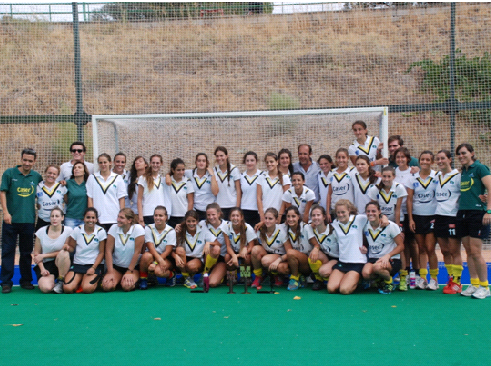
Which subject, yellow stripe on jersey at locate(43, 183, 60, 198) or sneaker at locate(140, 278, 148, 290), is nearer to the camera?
sneaker at locate(140, 278, 148, 290)

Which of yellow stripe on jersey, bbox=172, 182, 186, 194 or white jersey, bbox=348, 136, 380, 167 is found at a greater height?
white jersey, bbox=348, 136, 380, 167

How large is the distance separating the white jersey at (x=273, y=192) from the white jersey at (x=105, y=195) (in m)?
1.59

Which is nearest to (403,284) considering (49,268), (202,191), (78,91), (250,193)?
(250,193)

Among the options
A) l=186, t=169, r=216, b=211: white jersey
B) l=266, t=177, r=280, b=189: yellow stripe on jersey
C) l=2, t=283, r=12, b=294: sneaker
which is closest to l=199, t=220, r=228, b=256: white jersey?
l=186, t=169, r=216, b=211: white jersey

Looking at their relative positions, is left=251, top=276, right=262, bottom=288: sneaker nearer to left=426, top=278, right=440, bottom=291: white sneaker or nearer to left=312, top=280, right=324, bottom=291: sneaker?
left=312, top=280, right=324, bottom=291: sneaker

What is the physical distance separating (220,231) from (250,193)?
23.3 inches

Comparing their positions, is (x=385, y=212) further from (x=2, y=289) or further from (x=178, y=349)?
(x=2, y=289)

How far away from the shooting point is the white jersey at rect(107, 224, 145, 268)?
517 cm

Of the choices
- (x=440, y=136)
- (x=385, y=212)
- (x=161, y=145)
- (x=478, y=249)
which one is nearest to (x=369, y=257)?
(x=385, y=212)

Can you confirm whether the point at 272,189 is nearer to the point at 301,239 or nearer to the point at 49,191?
the point at 301,239

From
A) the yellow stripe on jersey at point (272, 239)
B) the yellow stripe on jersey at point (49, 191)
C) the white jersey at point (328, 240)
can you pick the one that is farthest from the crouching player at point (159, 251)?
the white jersey at point (328, 240)

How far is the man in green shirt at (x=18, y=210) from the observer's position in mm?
5211

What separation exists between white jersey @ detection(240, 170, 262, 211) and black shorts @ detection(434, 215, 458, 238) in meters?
1.96

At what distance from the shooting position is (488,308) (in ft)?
13.4
